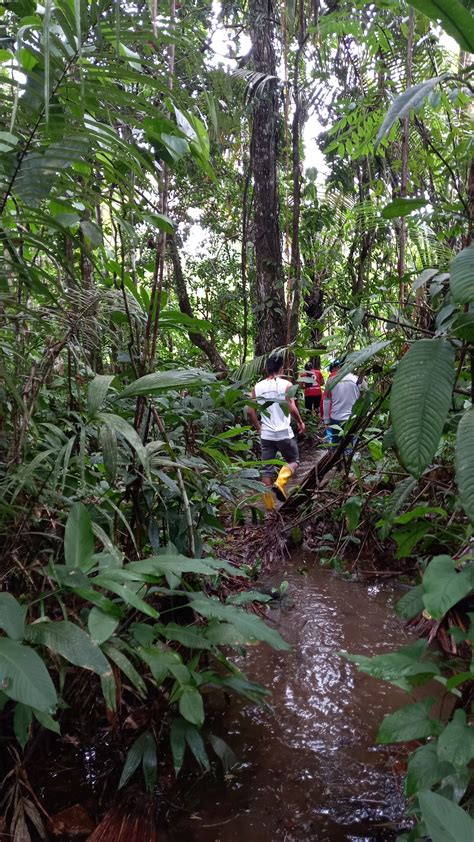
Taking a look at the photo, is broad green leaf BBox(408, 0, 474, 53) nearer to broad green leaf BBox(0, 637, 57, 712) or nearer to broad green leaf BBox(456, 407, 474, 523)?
broad green leaf BBox(456, 407, 474, 523)

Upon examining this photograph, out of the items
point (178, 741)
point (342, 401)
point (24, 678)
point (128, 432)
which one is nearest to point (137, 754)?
point (178, 741)

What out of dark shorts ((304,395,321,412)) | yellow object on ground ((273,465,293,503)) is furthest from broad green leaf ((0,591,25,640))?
dark shorts ((304,395,321,412))

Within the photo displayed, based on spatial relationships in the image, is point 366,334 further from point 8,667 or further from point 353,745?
point 8,667

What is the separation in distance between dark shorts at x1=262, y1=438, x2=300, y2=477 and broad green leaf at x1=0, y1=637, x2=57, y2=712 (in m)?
3.61

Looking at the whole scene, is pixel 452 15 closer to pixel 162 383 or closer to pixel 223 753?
pixel 162 383

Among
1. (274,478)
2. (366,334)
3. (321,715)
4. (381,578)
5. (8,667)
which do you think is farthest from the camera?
(274,478)

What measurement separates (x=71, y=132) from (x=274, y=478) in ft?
12.2

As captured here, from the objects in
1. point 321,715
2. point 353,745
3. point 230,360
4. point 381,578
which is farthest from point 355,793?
Result: point 230,360

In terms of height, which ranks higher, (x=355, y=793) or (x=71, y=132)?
(x=71, y=132)

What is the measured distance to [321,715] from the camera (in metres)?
1.71

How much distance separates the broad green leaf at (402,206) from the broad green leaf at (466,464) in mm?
621

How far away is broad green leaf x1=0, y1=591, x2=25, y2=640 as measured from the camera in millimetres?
1022

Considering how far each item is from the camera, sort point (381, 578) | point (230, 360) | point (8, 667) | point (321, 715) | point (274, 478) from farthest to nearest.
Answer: point (230, 360)
point (274, 478)
point (381, 578)
point (321, 715)
point (8, 667)

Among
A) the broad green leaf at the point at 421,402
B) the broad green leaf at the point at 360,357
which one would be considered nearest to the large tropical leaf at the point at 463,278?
the broad green leaf at the point at 421,402
